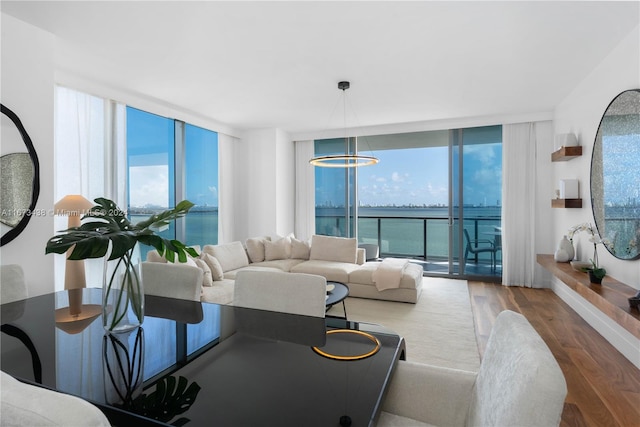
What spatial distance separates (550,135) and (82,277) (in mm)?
6455

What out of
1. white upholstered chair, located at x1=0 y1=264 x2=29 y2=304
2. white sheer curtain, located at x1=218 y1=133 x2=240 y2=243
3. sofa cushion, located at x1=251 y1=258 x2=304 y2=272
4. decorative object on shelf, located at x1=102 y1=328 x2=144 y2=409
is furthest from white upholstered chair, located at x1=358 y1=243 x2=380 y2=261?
decorative object on shelf, located at x1=102 y1=328 x2=144 y2=409

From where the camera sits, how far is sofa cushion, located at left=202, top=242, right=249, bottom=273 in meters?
4.52

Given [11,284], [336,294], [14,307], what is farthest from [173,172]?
[14,307]

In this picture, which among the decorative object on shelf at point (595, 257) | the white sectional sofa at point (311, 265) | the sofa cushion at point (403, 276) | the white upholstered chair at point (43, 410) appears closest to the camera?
the white upholstered chair at point (43, 410)

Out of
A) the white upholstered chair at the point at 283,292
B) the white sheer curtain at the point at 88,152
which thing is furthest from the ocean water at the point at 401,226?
the white upholstered chair at the point at 283,292

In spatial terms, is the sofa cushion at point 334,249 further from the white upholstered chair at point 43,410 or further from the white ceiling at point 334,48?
the white upholstered chair at point 43,410

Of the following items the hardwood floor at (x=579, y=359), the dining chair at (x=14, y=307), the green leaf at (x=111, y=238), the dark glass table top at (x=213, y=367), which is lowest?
the hardwood floor at (x=579, y=359)

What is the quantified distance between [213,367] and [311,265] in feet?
12.5

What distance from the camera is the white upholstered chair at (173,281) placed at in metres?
2.09

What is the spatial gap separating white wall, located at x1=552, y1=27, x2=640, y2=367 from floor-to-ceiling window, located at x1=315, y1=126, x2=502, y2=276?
101cm

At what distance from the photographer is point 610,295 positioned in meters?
2.66

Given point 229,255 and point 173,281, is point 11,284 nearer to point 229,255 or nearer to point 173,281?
point 173,281

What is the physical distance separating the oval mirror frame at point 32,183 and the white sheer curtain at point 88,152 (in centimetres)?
93

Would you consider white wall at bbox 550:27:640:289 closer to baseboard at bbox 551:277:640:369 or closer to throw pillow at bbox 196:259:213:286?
baseboard at bbox 551:277:640:369
